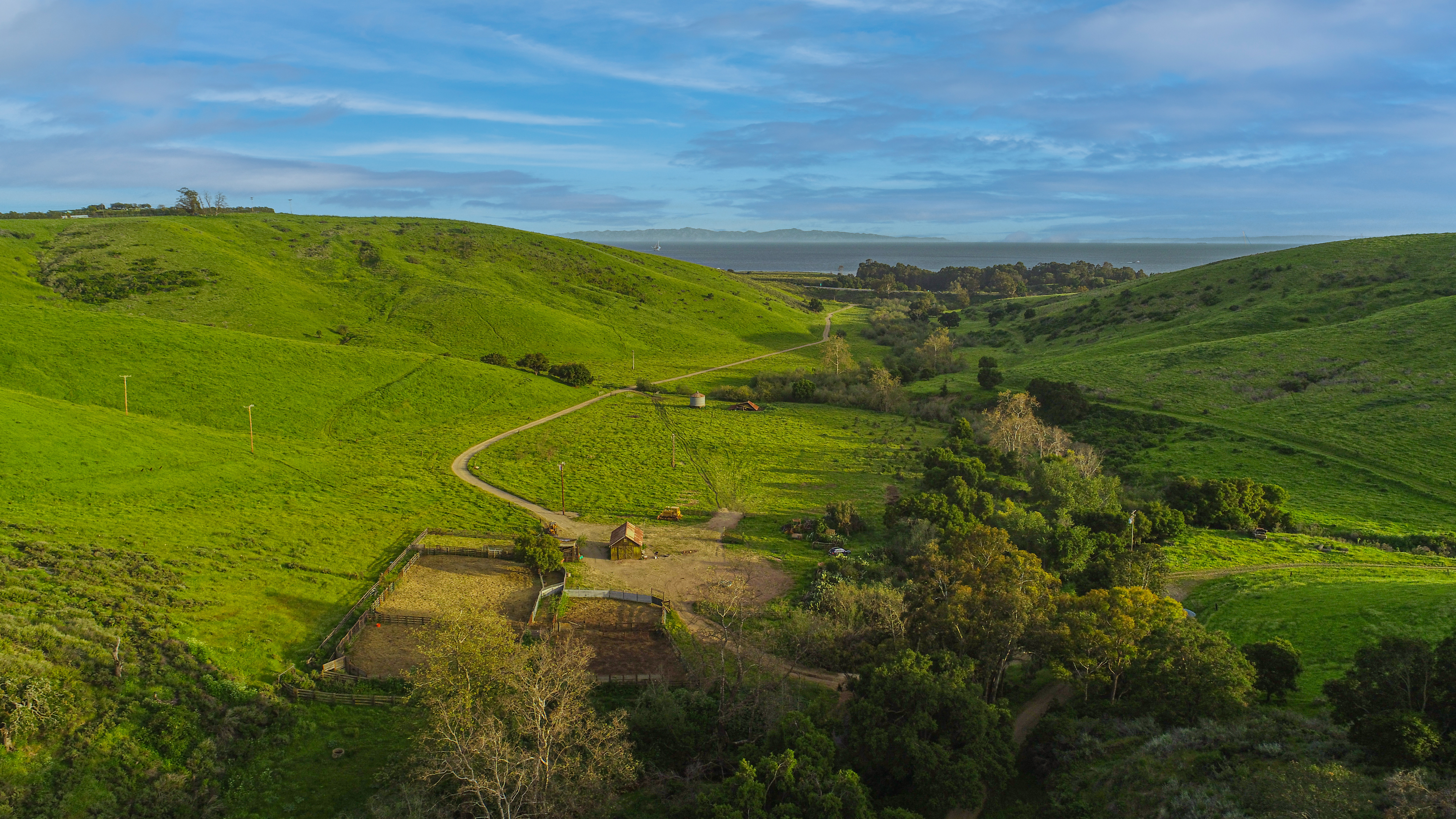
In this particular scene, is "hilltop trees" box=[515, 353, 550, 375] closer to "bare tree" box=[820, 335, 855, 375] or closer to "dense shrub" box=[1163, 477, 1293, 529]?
"bare tree" box=[820, 335, 855, 375]

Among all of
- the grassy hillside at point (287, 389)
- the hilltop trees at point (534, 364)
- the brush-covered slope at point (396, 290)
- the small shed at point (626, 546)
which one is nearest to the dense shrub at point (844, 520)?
the small shed at point (626, 546)

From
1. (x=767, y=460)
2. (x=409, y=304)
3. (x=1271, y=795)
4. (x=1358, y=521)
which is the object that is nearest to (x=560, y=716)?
(x=1271, y=795)

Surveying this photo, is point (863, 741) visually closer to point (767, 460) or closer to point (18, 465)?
point (767, 460)

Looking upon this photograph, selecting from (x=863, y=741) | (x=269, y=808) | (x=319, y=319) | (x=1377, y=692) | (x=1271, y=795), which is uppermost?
(x=319, y=319)

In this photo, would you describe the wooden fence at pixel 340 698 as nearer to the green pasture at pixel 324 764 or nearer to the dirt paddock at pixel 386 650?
the green pasture at pixel 324 764

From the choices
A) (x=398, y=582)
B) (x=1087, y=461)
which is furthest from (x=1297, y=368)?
(x=398, y=582)

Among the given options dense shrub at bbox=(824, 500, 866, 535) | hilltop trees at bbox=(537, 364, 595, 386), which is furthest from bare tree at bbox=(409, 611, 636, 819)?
hilltop trees at bbox=(537, 364, 595, 386)
